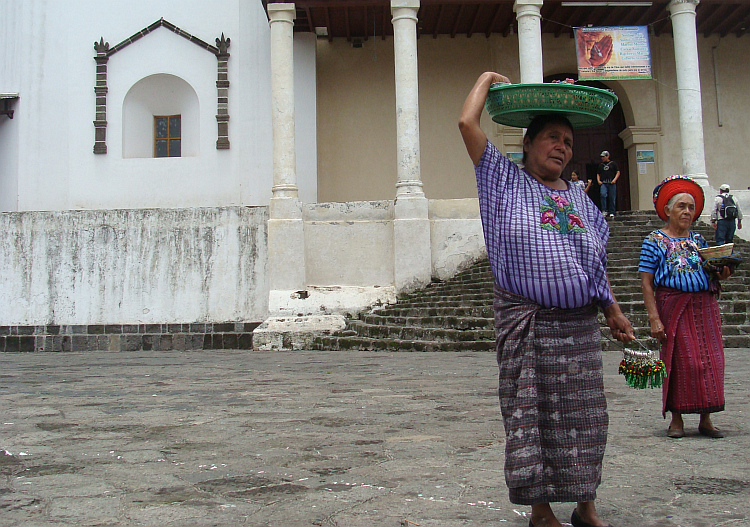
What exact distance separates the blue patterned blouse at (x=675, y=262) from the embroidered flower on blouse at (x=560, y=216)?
1825 millimetres

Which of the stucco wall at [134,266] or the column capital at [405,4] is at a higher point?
the column capital at [405,4]

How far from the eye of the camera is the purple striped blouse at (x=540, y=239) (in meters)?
2.77

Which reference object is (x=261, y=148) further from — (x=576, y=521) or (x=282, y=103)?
(x=576, y=521)

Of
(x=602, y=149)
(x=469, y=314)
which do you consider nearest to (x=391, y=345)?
(x=469, y=314)

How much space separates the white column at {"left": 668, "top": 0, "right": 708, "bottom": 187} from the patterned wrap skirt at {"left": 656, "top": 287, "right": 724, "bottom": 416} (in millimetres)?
11209

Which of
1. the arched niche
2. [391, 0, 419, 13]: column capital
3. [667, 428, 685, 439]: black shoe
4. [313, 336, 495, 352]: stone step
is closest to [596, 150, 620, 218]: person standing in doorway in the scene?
[391, 0, 419, 13]: column capital

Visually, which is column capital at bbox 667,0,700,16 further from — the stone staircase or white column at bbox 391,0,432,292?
white column at bbox 391,0,432,292

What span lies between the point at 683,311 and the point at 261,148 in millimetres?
12864

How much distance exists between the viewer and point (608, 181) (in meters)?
14.8

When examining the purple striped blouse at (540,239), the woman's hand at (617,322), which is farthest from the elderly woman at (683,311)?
the purple striped blouse at (540,239)

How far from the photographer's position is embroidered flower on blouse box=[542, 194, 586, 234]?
286 cm

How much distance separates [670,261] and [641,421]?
1045 mm

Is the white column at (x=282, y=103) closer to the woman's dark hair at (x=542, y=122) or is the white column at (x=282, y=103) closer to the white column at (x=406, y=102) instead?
the white column at (x=406, y=102)

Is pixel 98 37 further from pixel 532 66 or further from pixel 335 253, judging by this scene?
pixel 532 66
